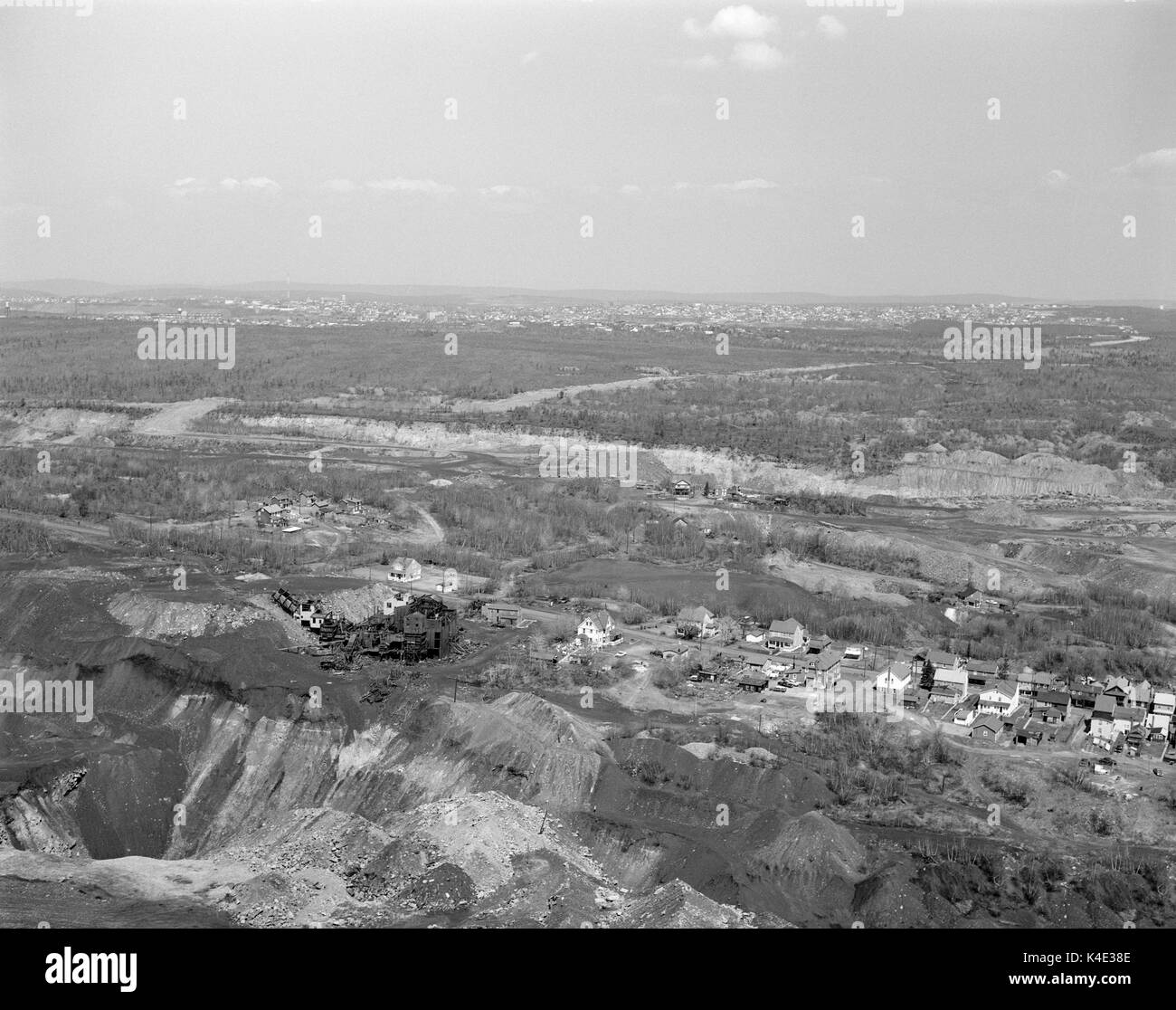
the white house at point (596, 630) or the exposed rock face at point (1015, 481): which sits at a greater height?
the exposed rock face at point (1015, 481)

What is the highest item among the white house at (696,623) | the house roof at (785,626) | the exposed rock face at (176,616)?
the exposed rock face at (176,616)

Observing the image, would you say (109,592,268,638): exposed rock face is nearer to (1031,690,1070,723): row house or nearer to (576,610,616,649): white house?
(576,610,616,649): white house

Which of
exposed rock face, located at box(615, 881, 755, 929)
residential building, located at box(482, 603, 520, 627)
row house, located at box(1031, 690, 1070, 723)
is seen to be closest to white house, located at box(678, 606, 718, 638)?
residential building, located at box(482, 603, 520, 627)

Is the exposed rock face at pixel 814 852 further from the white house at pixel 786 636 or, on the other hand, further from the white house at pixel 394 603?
the white house at pixel 394 603

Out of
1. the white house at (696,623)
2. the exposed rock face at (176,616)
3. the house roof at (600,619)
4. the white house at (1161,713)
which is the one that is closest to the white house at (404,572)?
the house roof at (600,619)

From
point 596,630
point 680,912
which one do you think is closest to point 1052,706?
point 596,630
